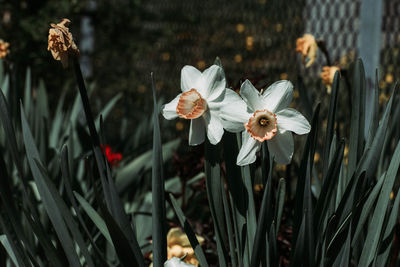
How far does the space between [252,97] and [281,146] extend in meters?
0.09

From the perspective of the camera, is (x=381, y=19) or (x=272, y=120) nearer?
(x=272, y=120)

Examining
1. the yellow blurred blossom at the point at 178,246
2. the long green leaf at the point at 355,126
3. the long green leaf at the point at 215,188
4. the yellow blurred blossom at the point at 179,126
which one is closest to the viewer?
the long green leaf at the point at 215,188

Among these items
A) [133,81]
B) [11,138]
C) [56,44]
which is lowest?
[133,81]

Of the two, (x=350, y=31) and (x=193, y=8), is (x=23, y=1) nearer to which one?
(x=193, y=8)

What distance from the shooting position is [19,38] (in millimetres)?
2959

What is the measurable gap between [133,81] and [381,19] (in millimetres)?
2308

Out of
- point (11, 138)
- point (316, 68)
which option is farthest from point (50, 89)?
point (11, 138)

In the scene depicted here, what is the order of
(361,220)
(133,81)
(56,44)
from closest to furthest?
(56,44) → (361,220) → (133,81)

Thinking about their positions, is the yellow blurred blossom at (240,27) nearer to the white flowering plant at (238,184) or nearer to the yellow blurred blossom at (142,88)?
the yellow blurred blossom at (142,88)

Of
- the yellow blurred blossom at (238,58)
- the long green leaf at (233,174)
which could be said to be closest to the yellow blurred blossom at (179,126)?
the yellow blurred blossom at (238,58)

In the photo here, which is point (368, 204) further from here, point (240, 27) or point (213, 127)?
point (240, 27)

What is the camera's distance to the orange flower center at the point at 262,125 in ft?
2.64

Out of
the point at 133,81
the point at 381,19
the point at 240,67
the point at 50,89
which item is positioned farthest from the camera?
the point at 133,81

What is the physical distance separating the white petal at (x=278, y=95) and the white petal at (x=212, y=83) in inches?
2.8
